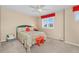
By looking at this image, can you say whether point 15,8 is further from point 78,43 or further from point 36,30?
point 78,43

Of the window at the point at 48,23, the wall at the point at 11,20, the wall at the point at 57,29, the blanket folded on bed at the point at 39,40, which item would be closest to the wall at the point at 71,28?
the wall at the point at 57,29

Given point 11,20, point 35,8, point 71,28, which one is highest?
point 35,8

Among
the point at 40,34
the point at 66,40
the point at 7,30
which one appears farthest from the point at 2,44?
the point at 66,40

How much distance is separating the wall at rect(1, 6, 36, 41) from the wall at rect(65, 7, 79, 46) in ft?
1.56

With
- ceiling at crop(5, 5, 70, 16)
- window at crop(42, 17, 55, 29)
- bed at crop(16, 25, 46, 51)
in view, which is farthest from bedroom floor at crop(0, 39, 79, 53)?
ceiling at crop(5, 5, 70, 16)

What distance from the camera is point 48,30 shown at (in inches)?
56.7

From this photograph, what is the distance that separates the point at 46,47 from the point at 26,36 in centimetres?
32

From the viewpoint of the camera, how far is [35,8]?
1306 mm

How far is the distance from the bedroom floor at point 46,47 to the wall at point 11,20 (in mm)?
131

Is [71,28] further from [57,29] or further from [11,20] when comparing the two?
[11,20]

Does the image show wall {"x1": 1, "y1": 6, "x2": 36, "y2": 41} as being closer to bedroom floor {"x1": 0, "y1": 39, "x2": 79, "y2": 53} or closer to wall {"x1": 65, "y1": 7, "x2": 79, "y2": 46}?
bedroom floor {"x1": 0, "y1": 39, "x2": 79, "y2": 53}

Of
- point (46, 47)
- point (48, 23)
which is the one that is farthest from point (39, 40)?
point (48, 23)

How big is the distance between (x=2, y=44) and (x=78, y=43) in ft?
3.32

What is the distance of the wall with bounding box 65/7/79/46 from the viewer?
1.33 meters
